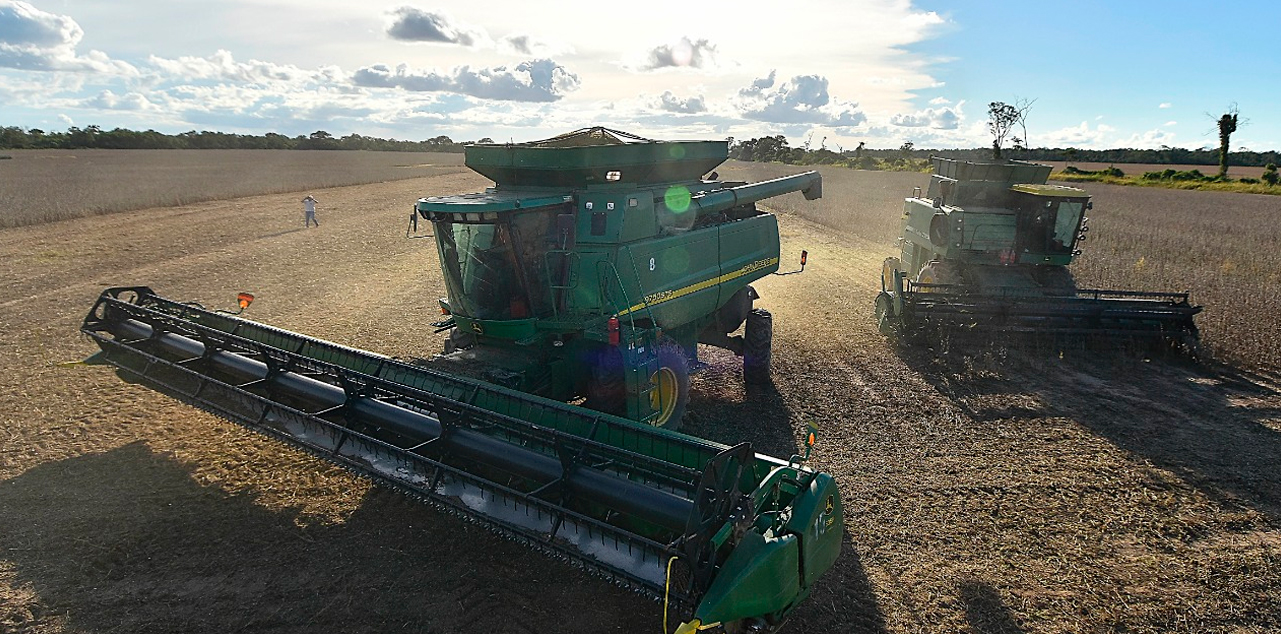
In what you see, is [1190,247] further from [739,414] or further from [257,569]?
[257,569]

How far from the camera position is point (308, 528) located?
5.42 m

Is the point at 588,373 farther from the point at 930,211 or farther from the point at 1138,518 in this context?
the point at 930,211

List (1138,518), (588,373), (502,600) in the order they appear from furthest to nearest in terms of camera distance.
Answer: (588,373)
(1138,518)
(502,600)

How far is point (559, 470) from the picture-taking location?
428 cm

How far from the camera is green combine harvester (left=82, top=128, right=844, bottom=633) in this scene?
3623 millimetres

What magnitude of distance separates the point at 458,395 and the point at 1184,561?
5.87 m

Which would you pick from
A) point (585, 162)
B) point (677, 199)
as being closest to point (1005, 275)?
point (677, 199)

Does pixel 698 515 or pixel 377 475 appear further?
pixel 377 475

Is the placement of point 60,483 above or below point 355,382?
below

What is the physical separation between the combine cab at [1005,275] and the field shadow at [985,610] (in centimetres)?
623

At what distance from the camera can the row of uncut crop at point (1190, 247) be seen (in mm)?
11552

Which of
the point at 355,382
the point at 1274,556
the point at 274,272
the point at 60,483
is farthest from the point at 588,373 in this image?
the point at 274,272

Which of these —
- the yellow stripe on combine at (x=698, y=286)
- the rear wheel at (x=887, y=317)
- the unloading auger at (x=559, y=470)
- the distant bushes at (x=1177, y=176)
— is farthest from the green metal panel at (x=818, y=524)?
the distant bushes at (x=1177, y=176)

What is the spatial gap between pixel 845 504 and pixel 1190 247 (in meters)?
21.6
